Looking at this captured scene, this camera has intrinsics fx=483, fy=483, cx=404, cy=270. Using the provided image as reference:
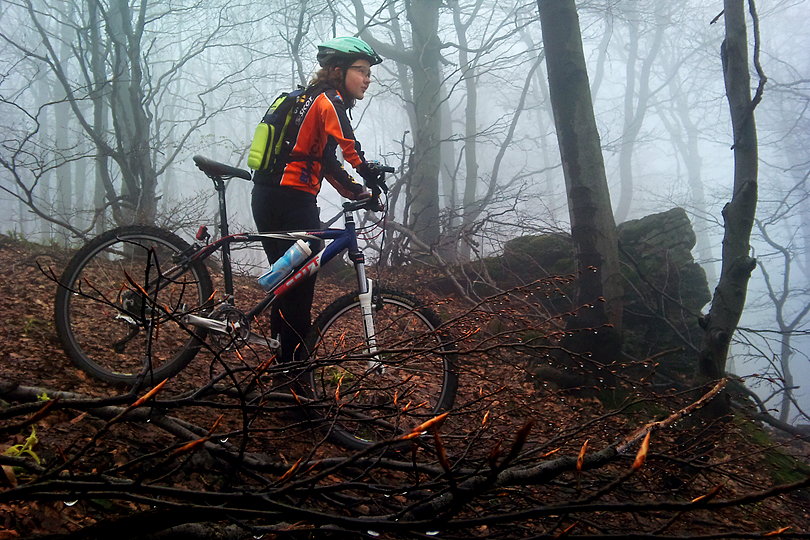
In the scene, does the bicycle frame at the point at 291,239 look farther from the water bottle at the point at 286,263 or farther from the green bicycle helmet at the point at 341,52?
the green bicycle helmet at the point at 341,52

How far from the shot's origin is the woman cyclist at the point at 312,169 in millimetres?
2959

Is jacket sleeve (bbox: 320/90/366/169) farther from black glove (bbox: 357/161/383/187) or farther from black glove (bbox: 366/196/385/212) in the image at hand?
black glove (bbox: 366/196/385/212)

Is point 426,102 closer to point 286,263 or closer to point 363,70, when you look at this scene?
point 363,70

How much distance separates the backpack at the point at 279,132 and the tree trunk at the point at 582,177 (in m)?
2.46

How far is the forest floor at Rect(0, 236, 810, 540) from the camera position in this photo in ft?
5.22

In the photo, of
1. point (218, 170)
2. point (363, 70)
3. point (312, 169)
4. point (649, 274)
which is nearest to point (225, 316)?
point (218, 170)

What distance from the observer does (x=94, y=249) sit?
2.99 m

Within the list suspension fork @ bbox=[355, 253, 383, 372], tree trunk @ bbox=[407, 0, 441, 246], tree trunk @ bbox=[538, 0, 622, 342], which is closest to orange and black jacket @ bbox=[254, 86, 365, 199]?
suspension fork @ bbox=[355, 253, 383, 372]

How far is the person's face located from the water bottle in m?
1.04

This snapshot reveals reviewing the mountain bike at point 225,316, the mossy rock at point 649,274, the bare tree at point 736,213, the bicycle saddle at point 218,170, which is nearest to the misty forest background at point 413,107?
the bare tree at point 736,213

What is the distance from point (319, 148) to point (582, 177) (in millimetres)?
2421

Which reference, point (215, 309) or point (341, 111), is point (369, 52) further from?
point (215, 309)

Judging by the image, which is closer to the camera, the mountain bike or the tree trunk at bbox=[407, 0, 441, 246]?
the mountain bike

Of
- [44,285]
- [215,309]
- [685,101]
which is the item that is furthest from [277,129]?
[685,101]
